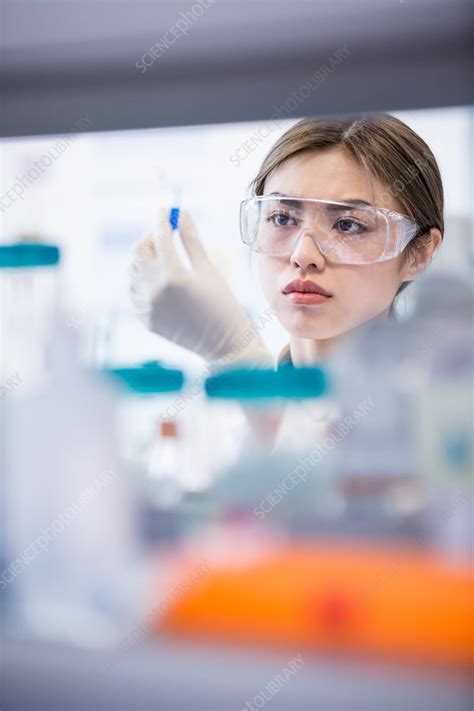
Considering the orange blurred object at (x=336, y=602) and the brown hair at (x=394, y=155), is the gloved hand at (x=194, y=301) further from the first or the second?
the orange blurred object at (x=336, y=602)

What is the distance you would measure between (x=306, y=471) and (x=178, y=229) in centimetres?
48

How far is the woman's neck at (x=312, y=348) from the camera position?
1182 mm

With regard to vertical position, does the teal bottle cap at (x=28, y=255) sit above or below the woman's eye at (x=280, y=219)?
above

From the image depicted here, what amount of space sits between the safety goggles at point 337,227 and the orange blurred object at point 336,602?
0.51 metres

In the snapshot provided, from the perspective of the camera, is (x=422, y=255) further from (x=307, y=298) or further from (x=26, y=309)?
(x=26, y=309)

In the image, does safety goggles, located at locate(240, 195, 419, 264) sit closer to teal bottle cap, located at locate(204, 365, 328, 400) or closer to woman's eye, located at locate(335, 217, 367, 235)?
woman's eye, located at locate(335, 217, 367, 235)

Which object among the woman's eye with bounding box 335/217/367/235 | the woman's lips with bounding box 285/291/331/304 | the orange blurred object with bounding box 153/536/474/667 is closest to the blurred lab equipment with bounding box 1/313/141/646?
the orange blurred object with bounding box 153/536/474/667

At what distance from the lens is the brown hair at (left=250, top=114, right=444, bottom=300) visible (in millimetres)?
1090

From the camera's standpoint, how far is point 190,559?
50.1 inches

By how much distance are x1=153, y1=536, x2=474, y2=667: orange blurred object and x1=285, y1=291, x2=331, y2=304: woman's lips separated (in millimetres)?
433

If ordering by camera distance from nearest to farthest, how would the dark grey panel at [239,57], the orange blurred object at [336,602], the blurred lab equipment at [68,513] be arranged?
the dark grey panel at [239,57]
the orange blurred object at [336,602]
the blurred lab equipment at [68,513]

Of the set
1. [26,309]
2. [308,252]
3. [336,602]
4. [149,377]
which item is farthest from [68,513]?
[308,252]

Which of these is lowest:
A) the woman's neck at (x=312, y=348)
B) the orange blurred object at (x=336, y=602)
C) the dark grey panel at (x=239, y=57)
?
the orange blurred object at (x=336, y=602)

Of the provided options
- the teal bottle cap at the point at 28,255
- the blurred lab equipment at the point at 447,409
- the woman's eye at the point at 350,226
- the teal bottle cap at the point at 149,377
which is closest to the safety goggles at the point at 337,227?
the woman's eye at the point at 350,226
